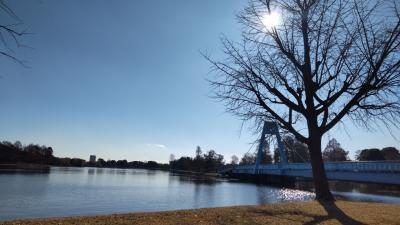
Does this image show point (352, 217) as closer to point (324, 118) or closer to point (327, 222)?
point (327, 222)

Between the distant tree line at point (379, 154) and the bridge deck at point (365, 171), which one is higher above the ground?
the distant tree line at point (379, 154)

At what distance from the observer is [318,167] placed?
21.1 m

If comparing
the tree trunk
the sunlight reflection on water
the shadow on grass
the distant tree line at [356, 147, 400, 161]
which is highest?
the distant tree line at [356, 147, 400, 161]

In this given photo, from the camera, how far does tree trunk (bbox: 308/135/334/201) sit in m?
20.6

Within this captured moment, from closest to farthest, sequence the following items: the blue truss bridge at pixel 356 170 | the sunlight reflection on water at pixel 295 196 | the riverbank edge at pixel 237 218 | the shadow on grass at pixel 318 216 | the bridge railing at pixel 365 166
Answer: the riverbank edge at pixel 237 218 → the shadow on grass at pixel 318 216 → the blue truss bridge at pixel 356 170 → the bridge railing at pixel 365 166 → the sunlight reflection on water at pixel 295 196

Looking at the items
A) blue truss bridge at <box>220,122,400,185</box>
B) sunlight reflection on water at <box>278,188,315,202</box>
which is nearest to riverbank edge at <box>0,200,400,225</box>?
blue truss bridge at <box>220,122,400,185</box>

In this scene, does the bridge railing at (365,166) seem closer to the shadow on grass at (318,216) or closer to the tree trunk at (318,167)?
the tree trunk at (318,167)

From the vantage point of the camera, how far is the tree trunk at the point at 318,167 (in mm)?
20641

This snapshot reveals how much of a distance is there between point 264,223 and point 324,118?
10302mm

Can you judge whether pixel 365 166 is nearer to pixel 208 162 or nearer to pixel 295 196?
pixel 295 196

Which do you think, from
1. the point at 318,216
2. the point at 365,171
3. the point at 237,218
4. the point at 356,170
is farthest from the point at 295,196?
the point at 237,218

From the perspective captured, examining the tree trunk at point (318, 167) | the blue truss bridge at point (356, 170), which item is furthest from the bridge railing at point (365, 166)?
the tree trunk at point (318, 167)

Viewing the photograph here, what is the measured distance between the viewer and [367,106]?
20.5m

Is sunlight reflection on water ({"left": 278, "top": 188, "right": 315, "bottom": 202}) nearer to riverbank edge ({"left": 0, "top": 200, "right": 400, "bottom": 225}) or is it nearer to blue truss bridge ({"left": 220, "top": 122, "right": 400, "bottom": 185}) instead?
blue truss bridge ({"left": 220, "top": 122, "right": 400, "bottom": 185})
